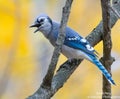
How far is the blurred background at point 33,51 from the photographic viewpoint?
288cm

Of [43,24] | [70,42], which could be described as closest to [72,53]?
[70,42]

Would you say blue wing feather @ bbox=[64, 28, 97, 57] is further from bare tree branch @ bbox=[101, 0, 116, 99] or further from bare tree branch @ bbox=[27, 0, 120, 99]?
bare tree branch @ bbox=[101, 0, 116, 99]

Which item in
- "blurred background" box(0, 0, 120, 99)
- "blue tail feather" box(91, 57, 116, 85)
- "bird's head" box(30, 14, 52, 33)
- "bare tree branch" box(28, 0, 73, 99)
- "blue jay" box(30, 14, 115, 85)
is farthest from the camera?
"blurred background" box(0, 0, 120, 99)

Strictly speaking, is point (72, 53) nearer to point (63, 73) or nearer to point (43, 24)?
point (43, 24)

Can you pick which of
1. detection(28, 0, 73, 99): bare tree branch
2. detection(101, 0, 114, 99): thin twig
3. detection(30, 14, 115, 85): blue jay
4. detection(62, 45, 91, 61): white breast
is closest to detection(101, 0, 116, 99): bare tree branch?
detection(101, 0, 114, 99): thin twig

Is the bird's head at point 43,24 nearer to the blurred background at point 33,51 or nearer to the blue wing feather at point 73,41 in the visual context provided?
the blue wing feather at point 73,41

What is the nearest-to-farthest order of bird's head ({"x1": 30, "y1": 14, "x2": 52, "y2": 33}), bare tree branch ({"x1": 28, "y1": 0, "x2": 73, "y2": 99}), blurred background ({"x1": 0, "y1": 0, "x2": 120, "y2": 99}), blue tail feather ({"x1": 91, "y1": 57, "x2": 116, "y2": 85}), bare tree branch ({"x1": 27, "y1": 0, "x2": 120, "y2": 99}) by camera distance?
1. bare tree branch ({"x1": 28, "y1": 0, "x2": 73, "y2": 99})
2. bare tree branch ({"x1": 27, "y1": 0, "x2": 120, "y2": 99})
3. blue tail feather ({"x1": 91, "y1": 57, "x2": 116, "y2": 85})
4. bird's head ({"x1": 30, "y1": 14, "x2": 52, "y2": 33})
5. blurred background ({"x1": 0, "y1": 0, "x2": 120, "y2": 99})

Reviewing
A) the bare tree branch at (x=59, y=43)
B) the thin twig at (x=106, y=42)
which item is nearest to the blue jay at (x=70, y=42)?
the thin twig at (x=106, y=42)

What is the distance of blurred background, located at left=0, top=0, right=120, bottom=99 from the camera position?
2883mm

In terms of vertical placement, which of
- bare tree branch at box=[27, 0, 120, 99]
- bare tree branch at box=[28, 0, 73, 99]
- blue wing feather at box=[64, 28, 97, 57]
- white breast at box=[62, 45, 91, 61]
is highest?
bare tree branch at box=[28, 0, 73, 99]

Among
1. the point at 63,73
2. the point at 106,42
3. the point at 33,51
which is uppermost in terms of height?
the point at 106,42

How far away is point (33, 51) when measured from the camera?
304 cm

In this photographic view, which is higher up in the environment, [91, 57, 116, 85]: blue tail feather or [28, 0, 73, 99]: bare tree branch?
[28, 0, 73, 99]: bare tree branch

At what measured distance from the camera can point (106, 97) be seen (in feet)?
4.89
